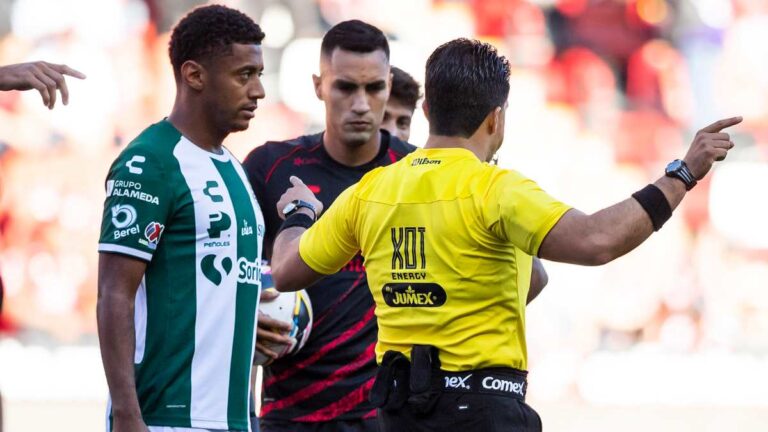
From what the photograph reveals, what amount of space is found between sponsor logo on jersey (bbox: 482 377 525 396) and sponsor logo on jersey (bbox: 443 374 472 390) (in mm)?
50

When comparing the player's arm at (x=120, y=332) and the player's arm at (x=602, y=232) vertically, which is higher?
the player's arm at (x=602, y=232)

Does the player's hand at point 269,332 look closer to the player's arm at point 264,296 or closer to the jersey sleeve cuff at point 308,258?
the player's arm at point 264,296

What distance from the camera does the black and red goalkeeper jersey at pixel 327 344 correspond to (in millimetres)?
5383

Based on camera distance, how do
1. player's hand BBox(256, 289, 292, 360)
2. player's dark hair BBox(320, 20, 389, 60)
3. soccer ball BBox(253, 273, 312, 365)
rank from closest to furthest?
1. player's hand BBox(256, 289, 292, 360)
2. soccer ball BBox(253, 273, 312, 365)
3. player's dark hair BBox(320, 20, 389, 60)

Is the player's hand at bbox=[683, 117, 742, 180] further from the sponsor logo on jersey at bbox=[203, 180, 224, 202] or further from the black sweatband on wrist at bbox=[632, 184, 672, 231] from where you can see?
the sponsor logo on jersey at bbox=[203, 180, 224, 202]

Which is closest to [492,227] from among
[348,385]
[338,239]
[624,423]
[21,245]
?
[338,239]

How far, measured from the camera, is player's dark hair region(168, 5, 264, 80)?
429 centimetres

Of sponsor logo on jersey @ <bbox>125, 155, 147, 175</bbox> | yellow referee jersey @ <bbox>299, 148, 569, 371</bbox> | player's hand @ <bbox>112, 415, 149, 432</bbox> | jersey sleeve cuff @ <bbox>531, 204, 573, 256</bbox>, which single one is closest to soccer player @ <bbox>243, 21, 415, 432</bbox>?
yellow referee jersey @ <bbox>299, 148, 569, 371</bbox>

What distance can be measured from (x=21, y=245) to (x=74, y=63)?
1891 mm

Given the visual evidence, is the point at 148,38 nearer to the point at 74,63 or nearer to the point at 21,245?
the point at 74,63

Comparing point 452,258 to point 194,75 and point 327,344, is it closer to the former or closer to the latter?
point 194,75

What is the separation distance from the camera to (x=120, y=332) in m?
3.88

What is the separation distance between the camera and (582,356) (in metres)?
13.6

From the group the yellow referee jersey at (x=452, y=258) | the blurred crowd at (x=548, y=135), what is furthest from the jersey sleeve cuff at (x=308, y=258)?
the blurred crowd at (x=548, y=135)
